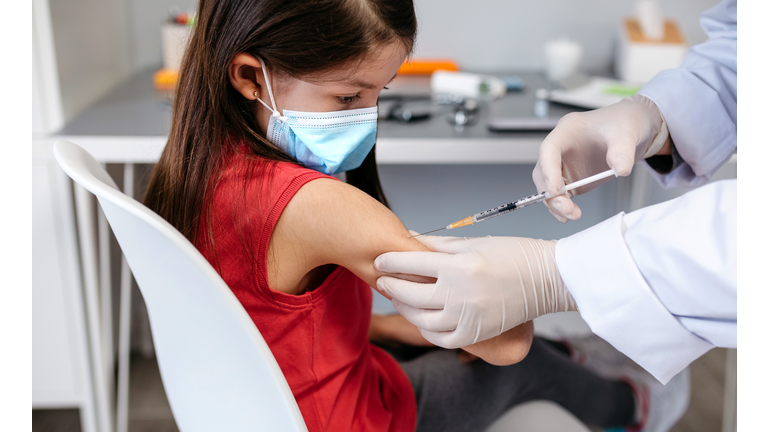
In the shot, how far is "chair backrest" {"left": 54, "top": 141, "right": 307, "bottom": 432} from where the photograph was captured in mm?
469

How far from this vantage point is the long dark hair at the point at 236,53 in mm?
686

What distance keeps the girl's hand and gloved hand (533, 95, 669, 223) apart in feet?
1.36

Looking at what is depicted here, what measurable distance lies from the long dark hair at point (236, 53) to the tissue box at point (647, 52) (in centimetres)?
131

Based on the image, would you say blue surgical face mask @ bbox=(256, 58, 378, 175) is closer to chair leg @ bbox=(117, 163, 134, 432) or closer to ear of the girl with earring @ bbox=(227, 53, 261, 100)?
ear of the girl with earring @ bbox=(227, 53, 261, 100)

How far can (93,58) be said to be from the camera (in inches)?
62.7

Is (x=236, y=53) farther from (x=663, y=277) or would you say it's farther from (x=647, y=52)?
(x=647, y=52)

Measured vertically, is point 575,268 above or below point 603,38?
below

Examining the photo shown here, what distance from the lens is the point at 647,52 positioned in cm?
177

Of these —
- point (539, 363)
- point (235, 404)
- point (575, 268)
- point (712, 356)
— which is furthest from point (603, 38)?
point (235, 404)

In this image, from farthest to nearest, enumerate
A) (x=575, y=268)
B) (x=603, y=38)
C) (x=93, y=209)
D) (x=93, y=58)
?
(x=603, y=38) < (x=93, y=58) < (x=93, y=209) < (x=575, y=268)

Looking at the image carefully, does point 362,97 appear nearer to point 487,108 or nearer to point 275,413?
point 275,413

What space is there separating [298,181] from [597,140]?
541 millimetres

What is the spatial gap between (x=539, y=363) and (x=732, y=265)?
20.8 inches
